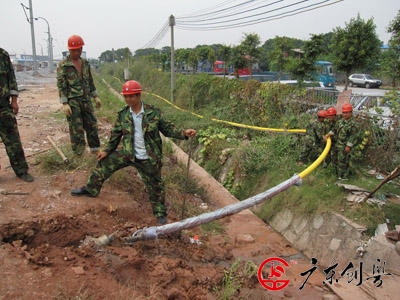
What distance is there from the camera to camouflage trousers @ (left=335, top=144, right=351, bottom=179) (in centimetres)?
541

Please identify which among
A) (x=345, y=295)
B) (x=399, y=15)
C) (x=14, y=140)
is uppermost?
(x=399, y=15)

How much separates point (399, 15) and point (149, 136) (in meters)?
9.84

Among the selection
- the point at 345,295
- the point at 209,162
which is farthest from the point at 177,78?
the point at 345,295

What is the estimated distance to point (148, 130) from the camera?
3633 millimetres

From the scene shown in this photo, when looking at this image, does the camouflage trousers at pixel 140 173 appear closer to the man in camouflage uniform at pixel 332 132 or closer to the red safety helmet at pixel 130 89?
the red safety helmet at pixel 130 89

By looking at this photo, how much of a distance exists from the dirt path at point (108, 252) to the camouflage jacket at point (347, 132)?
1944 millimetres

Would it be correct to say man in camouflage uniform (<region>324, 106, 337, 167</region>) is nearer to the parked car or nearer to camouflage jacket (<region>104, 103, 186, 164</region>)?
camouflage jacket (<region>104, 103, 186, 164</region>)

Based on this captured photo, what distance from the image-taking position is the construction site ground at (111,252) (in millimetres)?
2672

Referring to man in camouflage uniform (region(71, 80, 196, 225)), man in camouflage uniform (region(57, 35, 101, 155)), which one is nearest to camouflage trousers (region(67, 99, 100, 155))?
man in camouflage uniform (region(57, 35, 101, 155))

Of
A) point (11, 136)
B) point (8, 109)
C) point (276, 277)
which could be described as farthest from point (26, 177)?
point (276, 277)

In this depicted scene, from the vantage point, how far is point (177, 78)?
1568 cm

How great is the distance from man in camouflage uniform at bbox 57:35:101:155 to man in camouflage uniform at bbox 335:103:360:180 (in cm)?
409

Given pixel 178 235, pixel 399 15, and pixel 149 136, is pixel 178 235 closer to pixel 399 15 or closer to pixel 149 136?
pixel 149 136

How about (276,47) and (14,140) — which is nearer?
(14,140)
